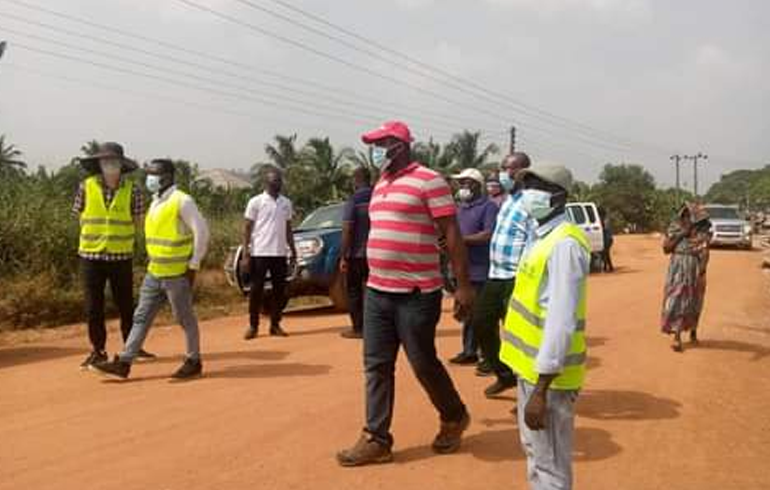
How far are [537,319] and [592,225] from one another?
18.5 m

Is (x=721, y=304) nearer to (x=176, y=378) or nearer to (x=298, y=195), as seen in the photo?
(x=176, y=378)

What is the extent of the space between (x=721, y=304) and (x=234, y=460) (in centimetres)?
1024

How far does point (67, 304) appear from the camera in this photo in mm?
10914

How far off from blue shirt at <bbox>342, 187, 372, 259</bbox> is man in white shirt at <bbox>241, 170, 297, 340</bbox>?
96 cm

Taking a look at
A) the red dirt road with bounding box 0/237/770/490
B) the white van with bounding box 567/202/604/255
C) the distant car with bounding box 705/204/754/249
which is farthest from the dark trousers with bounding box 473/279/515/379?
the distant car with bounding box 705/204/754/249

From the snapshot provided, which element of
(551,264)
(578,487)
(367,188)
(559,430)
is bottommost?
(578,487)

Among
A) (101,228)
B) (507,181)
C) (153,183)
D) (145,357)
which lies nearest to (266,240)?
(145,357)

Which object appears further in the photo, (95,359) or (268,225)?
(268,225)

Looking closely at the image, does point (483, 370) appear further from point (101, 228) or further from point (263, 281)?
point (101, 228)

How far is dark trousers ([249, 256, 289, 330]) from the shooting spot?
9.01 metres

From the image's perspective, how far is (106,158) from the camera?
23.5 ft

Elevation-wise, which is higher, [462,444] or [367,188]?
[367,188]

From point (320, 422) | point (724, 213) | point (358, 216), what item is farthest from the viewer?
point (724, 213)

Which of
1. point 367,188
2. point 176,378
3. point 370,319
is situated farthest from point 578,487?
point 367,188
